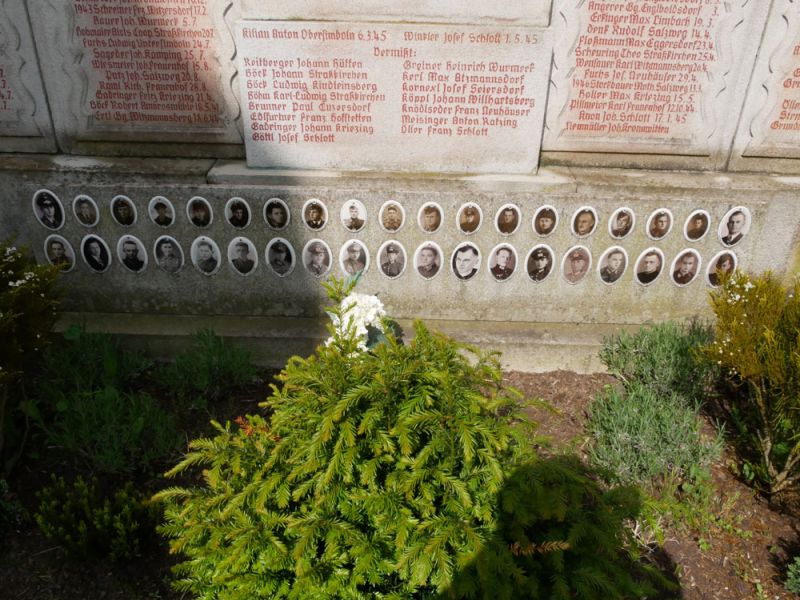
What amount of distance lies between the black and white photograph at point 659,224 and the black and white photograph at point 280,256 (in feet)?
9.42

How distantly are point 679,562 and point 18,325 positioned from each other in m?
4.26

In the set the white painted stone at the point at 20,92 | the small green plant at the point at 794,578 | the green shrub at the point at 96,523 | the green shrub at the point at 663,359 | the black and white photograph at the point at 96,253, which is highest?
the white painted stone at the point at 20,92

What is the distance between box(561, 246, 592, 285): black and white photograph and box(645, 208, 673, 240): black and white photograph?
0.51m

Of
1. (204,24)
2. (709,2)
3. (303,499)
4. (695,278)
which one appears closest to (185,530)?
(303,499)

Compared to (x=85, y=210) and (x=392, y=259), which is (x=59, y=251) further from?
(x=392, y=259)

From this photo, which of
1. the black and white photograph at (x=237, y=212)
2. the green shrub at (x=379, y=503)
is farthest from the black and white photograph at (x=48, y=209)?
the green shrub at (x=379, y=503)

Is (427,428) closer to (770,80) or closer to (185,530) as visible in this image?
(185,530)

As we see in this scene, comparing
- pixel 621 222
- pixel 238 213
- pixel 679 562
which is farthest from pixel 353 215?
pixel 679 562

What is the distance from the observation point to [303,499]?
8.31ft

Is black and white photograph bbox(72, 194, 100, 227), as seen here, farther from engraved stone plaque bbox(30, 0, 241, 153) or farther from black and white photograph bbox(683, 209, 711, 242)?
black and white photograph bbox(683, 209, 711, 242)

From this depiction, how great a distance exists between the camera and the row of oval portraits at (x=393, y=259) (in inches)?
191

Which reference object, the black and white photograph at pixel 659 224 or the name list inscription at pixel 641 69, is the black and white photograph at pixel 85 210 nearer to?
the name list inscription at pixel 641 69

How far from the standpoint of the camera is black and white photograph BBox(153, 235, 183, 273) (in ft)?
16.0

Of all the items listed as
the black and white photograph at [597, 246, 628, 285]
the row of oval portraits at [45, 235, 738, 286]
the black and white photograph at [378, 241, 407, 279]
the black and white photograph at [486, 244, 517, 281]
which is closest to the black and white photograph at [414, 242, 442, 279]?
the row of oval portraits at [45, 235, 738, 286]
